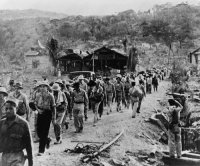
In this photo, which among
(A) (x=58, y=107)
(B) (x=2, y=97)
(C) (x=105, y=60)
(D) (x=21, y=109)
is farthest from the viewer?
(C) (x=105, y=60)

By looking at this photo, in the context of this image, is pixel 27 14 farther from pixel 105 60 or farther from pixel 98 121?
pixel 98 121

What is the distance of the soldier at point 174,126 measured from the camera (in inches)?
333

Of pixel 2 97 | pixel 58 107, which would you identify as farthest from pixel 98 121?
pixel 2 97

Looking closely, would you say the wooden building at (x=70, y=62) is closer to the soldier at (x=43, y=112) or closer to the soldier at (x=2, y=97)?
the soldier at (x=43, y=112)

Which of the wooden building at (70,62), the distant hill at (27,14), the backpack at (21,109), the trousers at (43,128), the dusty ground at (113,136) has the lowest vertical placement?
the dusty ground at (113,136)

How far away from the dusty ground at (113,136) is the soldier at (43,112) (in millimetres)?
429

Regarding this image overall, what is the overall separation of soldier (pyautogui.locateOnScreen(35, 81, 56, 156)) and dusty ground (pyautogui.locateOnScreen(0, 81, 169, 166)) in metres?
0.43

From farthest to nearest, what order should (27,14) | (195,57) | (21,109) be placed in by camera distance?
(27,14) → (195,57) → (21,109)

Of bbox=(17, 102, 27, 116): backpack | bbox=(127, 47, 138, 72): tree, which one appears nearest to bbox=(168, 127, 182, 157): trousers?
bbox=(17, 102, 27, 116): backpack

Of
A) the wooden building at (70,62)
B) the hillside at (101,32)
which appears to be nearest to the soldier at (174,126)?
the wooden building at (70,62)

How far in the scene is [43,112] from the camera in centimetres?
793

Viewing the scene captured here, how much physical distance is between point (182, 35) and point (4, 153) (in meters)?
87.0

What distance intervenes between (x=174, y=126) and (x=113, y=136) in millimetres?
2983

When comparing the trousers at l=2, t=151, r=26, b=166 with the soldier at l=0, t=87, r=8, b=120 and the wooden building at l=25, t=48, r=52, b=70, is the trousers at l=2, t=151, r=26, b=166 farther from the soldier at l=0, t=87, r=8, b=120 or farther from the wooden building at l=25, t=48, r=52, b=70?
the wooden building at l=25, t=48, r=52, b=70
